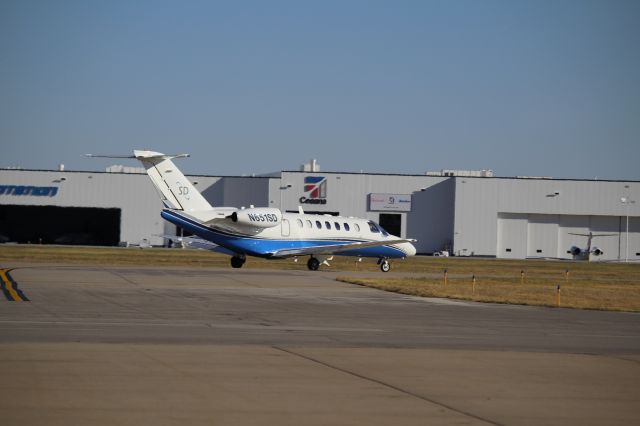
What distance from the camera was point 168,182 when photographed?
4600 centimetres

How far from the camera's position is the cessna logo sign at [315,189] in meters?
84.8

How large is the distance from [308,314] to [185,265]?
2763cm

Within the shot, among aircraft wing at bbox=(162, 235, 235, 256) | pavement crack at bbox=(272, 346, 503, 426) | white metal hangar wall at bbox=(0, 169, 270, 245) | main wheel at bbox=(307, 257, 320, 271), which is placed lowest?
pavement crack at bbox=(272, 346, 503, 426)

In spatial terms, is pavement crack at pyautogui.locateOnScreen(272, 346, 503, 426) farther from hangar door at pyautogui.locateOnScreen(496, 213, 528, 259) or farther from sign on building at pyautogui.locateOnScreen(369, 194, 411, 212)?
hangar door at pyautogui.locateOnScreen(496, 213, 528, 259)

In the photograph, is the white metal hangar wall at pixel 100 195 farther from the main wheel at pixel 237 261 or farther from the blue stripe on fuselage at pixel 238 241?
the blue stripe on fuselage at pixel 238 241

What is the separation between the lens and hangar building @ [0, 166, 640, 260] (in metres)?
85.1

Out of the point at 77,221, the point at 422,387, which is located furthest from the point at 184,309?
the point at 77,221

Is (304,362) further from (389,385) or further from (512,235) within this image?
(512,235)

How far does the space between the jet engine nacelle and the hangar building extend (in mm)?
36632

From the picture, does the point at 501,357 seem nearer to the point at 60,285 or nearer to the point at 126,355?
the point at 126,355

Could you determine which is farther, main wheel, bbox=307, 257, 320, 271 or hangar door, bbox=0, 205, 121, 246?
hangar door, bbox=0, 205, 121, 246

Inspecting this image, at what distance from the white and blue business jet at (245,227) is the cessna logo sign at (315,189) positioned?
3275cm

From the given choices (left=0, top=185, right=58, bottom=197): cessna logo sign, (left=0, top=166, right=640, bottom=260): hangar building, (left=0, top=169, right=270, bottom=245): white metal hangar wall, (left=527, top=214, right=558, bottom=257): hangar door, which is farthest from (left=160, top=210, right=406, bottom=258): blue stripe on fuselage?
(left=0, top=185, right=58, bottom=197): cessna logo sign

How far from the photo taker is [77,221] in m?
98.6
